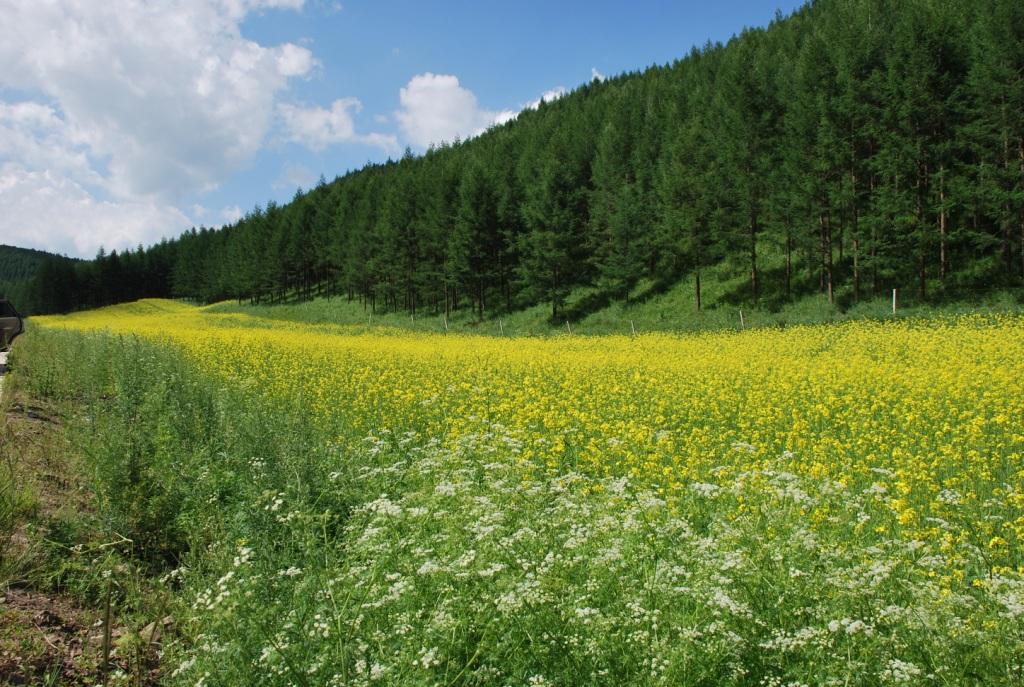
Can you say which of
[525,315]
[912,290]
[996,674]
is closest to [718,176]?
[912,290]

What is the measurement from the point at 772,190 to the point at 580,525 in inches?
1285

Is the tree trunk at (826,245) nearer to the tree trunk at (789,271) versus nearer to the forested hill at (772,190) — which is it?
Answer: the forested hill at (772,190)

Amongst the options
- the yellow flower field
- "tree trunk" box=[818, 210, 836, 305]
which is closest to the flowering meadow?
the yellow flower field

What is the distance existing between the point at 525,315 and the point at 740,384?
31.1 m

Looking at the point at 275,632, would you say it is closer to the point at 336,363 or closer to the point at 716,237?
the point at 336,363

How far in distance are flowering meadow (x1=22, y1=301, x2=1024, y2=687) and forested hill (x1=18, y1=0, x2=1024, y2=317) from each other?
63.7ft

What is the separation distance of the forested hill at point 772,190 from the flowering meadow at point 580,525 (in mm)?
19424

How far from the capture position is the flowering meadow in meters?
2.79

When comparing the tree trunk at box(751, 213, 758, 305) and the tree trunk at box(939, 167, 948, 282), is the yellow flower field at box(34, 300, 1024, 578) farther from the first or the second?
the tree trunk at box(751, 213, 758, 305)

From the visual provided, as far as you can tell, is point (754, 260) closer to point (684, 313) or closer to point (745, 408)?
point (684, 313)

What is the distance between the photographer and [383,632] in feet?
9.75

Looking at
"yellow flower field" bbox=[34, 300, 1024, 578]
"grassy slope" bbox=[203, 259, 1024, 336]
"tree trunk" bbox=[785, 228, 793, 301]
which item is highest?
"tree trunk" bbox=[785, 228, 793, 301]

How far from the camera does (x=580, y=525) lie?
4066mm

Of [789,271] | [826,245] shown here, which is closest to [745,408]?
[789,271]
